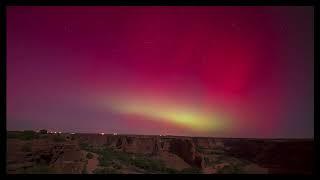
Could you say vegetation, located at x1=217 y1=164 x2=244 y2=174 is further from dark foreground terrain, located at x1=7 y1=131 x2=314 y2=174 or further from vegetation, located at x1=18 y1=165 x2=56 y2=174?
vegetation, located at x1=18 y1=165 x2=56 y2=174

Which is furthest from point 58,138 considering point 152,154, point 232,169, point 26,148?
point 232,169

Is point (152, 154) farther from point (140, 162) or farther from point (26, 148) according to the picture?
point (26, 148)

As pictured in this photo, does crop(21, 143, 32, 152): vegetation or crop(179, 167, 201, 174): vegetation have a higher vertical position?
crop(21, 143, 32, 152): vegetation

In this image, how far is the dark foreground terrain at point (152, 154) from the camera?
7.55m

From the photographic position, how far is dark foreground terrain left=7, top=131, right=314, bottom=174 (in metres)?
7.55

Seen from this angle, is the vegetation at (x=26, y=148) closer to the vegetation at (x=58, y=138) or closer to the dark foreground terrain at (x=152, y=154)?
the dark foreground terrain at (x=152, y=154)

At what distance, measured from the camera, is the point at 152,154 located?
25.2 feet

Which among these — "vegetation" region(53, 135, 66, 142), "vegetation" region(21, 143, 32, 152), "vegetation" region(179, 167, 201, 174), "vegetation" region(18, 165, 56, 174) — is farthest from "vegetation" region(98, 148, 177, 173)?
"vegetation" region(21, 143, 32, 152)

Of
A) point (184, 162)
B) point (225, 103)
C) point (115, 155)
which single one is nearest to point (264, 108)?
point (225, 103)

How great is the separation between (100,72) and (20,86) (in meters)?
0.89

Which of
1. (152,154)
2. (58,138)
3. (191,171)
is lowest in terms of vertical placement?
(191,171)

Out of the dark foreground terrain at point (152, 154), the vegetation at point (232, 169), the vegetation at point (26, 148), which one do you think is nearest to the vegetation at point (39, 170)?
the dark foreground terrain at point (152, 154)

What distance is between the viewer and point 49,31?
299 inches
